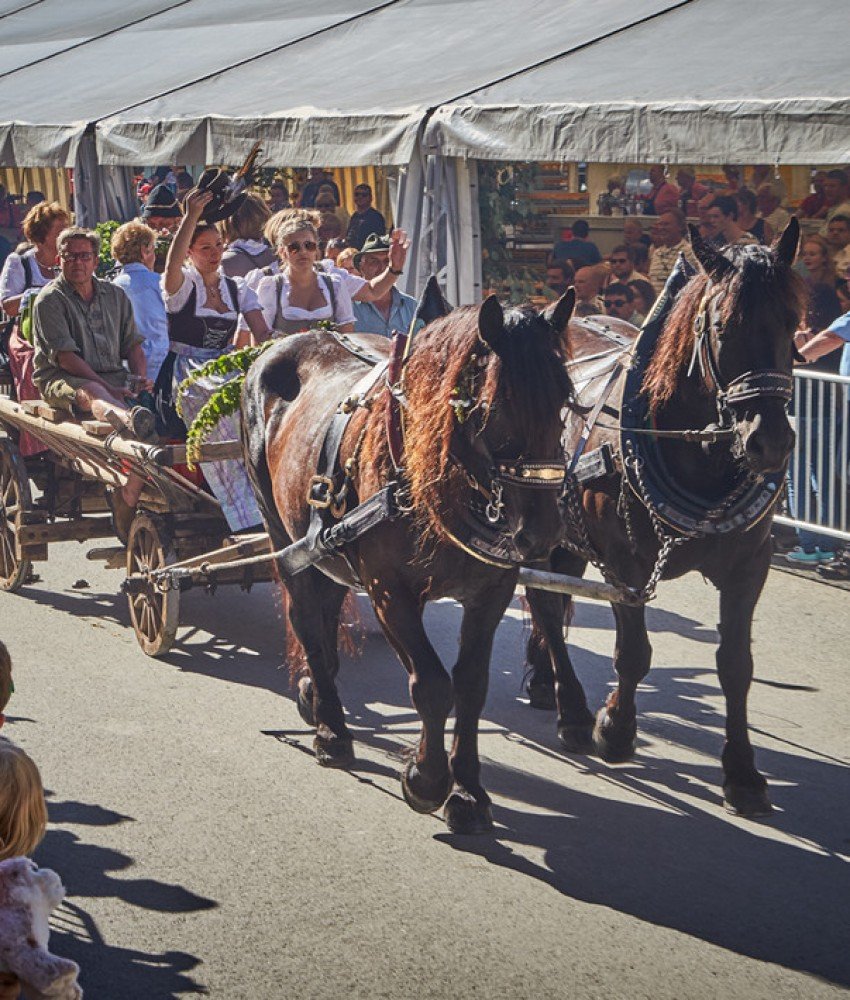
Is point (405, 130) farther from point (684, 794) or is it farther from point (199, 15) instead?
point (199, 15)

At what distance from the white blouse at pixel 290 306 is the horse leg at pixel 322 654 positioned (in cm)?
186

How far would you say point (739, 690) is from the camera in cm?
564

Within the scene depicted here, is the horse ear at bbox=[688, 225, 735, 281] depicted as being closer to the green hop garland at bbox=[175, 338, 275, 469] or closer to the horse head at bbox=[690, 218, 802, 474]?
the horse head at bbox=[690, 218, 802, 474]

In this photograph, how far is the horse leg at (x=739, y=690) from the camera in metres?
5.55

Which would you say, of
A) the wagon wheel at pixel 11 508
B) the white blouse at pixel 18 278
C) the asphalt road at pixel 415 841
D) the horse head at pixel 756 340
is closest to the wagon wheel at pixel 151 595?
the asphalt road at pixel 415 841

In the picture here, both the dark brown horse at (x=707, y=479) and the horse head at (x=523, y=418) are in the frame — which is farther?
the dark brown horse at (x=707, y=479)

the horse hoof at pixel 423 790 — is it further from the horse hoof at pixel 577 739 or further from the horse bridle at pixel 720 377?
the horse bridle at pixel 720 377

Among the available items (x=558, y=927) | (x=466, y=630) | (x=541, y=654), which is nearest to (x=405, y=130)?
(x=541, y=654)

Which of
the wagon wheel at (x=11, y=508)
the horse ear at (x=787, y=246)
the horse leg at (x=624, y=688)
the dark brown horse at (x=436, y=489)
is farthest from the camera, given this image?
the wagon wheel at (x=11, y=508)

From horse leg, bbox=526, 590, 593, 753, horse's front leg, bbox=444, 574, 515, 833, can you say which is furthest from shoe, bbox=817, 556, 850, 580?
horse's front leg, bbox=444, 574, 515, 833

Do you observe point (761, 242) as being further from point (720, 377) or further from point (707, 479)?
point (720, 377)

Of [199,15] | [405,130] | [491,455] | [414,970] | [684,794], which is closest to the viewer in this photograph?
[414,970]

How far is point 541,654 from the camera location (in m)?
6.89

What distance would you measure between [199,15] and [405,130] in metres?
9.78
